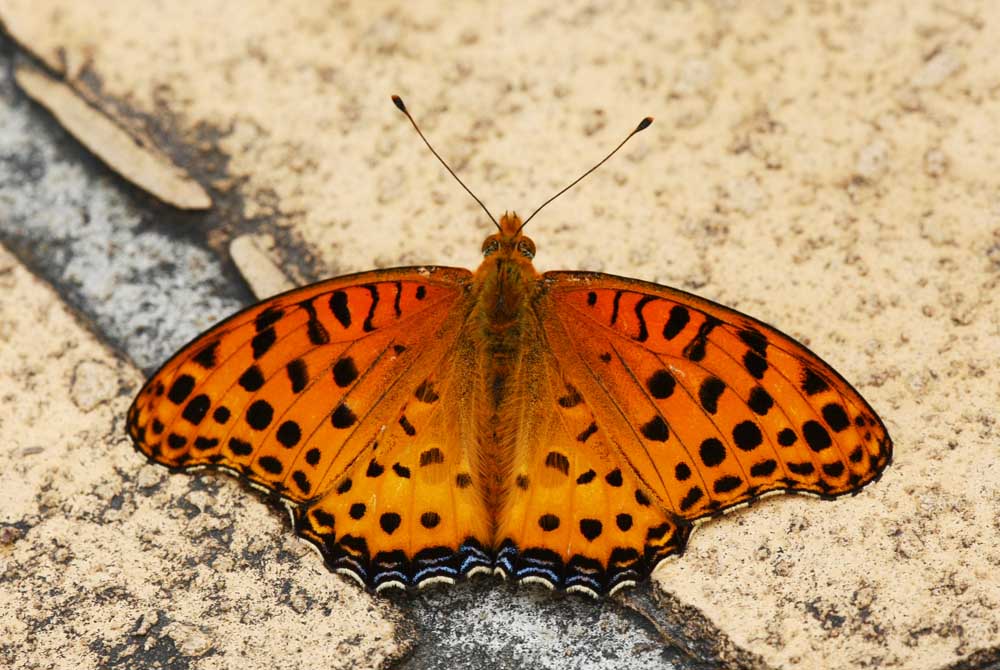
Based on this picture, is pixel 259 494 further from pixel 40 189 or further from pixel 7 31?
pixel 7 31

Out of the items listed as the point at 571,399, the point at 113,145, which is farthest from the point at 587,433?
the point at 113,145

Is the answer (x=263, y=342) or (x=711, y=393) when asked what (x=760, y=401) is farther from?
(x=263, y=342)

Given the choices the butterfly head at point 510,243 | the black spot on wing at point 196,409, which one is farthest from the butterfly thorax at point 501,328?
the black spot on wing at point 196,409

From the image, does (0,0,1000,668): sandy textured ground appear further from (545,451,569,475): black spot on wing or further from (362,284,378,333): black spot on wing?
(362,284,378,333): black spot on wing

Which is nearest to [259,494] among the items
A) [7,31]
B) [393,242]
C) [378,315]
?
[378,315]

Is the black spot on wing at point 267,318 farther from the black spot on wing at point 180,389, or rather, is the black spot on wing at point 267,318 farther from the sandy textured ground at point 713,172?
the sandy textured ground at point 713,172

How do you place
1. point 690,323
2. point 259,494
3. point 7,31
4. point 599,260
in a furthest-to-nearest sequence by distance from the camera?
point 7,31 < point 599,260 < point 259,494 < point 690,323
